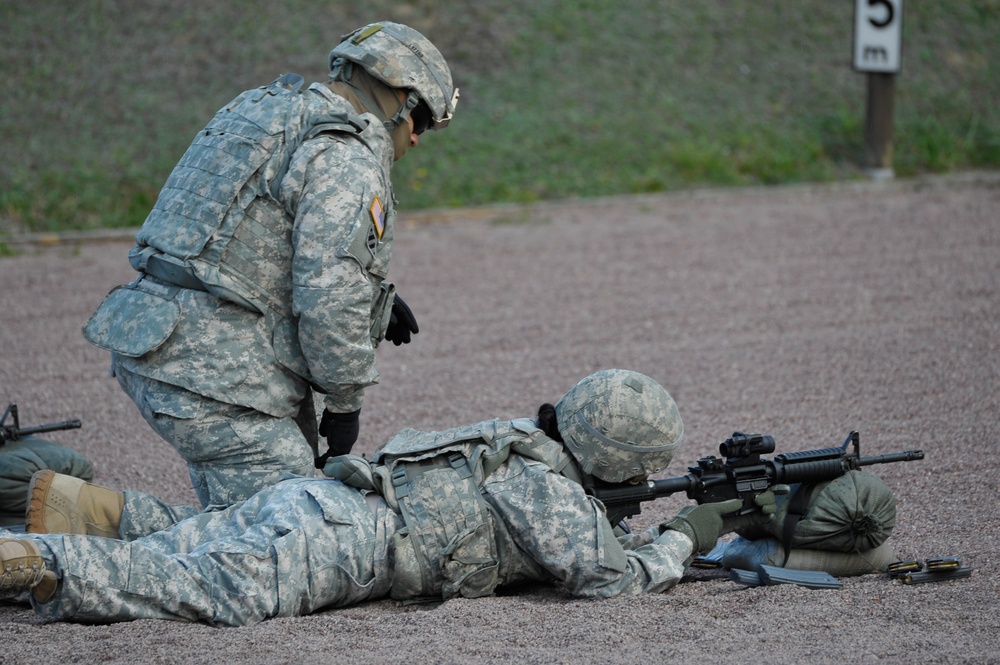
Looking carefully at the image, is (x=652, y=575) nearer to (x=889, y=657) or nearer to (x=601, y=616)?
(x=601, y=616)

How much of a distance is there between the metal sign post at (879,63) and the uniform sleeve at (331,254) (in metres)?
9.38

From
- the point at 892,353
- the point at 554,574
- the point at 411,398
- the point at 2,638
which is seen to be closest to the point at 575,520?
the point at 554,574

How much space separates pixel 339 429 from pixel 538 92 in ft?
30.3

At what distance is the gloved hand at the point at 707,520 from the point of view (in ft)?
14.5

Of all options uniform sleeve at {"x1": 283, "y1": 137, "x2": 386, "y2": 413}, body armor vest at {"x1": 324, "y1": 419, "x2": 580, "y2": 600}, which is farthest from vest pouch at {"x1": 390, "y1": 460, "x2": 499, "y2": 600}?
uniform sleeve at {"x1": 283, "y1": 137, "x2": 386, "y2": 413}

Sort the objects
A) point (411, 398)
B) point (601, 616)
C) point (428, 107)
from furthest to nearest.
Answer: point (411, 398) → point (428, 107) → point (601, 616)

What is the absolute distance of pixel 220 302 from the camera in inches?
174

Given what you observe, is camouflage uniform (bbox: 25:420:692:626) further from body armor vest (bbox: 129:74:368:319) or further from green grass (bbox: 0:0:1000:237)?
green grass (bbox: 0:0:1000:237)

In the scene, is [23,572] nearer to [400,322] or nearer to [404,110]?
[400,322]

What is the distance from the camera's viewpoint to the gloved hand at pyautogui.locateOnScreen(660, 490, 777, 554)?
174 inches

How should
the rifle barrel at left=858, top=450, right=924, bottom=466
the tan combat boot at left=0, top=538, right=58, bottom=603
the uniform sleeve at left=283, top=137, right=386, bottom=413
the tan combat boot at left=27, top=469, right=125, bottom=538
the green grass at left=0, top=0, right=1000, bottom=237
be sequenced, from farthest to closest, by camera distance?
the green grass at left=0, top=0, right=1000, bottom=237, the rifle barrel at left=858, top=450, right=924, bottom=466, the uniform sleeve at left=283, top=137, right=386, bottom=413, the tan combat boot at left=27, top=469, right=125, bottom=538, the tan combat boot at left=0, top=538, right=58, bottom=603

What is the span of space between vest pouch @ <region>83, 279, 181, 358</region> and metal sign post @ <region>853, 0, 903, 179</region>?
977 cm

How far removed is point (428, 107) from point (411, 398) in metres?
2.69

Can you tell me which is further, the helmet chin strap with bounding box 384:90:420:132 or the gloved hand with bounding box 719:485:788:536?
the helmet chin strap with bounding box 384:90:420:132
